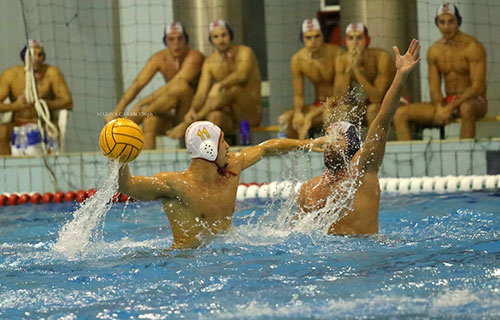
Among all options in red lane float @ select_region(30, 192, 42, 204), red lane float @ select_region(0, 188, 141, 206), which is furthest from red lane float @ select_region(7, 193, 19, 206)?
red lane float @ select_region(30, 192, 42, 204)

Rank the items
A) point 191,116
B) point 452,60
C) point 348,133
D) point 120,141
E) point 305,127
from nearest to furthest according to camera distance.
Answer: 1. point 120,141
2. point 348,133
3. point 452,60
4. point 305,127
5. point 191,116

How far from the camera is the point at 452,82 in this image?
875 centimetres

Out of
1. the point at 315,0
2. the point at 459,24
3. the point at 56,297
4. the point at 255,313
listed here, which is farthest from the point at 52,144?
the point at 255,313

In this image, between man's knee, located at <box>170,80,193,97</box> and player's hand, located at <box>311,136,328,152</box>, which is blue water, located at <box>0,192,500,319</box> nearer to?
player's hand, located at <box>311,136,328,152</box>

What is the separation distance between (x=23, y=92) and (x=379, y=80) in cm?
408

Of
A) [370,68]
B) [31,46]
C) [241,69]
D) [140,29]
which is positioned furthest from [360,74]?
[31,46]

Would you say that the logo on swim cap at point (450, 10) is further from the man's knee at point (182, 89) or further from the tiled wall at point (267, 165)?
the man's knee at point (182, 89)

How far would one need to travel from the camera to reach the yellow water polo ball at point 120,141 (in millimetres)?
4152

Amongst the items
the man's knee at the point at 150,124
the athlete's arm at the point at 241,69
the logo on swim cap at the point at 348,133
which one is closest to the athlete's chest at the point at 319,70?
the athlete's arm at the point at 241,69

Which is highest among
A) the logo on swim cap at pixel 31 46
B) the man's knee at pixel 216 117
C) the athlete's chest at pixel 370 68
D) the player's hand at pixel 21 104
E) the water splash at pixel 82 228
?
the logo on swim cap at pixel 31 46

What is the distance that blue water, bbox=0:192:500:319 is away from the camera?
332 centimetres

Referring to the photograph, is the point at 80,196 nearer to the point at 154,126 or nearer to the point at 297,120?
the point at 154,126

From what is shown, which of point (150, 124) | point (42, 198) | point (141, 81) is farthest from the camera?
point (141, 81)

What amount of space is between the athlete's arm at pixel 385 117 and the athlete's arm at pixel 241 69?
4870 millimetres
